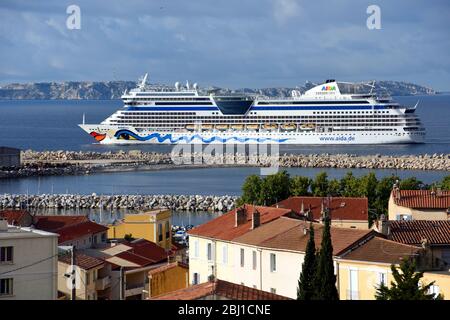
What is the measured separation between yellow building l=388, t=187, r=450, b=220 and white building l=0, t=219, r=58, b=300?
24.8 ft

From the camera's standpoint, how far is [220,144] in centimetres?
7250

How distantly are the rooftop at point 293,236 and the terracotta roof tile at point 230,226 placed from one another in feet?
1.34

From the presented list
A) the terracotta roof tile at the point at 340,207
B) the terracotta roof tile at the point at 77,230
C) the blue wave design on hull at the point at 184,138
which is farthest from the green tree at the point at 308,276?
the blue wave design on hull at the point at 184,138

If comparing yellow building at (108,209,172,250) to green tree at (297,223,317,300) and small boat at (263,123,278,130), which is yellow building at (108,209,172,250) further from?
small boat at (263,123,278,130)

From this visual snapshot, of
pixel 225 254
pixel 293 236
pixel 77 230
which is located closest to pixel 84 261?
pixel 225 254

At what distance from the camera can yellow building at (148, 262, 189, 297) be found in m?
13.1

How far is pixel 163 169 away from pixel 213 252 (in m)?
40.2

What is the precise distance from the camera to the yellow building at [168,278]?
1312 centimetres

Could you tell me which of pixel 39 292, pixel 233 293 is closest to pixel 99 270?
pixel 39 292

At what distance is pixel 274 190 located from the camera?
2802 cm

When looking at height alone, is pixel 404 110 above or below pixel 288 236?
above

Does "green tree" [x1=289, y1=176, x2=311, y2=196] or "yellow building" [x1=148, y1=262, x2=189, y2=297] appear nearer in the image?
"yellow building" [x1=148, y1=262, x2=189, y2=297]

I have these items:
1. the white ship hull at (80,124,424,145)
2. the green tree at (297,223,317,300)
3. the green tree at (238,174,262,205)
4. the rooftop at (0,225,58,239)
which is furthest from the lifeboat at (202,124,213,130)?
the green tree at (297,223,317,300)
